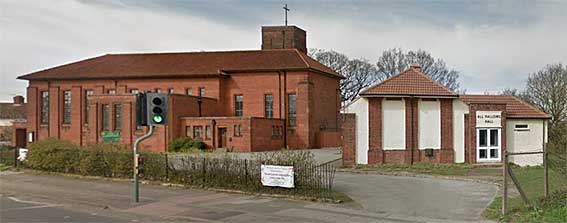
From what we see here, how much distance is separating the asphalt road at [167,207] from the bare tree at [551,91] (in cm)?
2979

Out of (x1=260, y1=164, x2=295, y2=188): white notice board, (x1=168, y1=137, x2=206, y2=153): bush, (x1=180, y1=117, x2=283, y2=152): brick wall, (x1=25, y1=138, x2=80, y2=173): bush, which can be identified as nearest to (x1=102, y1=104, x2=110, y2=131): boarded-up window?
Result: (x1=180, y1=117, x2=283, y2=152): brick wall

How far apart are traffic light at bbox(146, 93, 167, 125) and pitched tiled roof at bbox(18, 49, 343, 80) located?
38.2 m

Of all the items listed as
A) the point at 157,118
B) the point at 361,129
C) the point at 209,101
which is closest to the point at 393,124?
the point at 361,129

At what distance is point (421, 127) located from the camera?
30641 mm

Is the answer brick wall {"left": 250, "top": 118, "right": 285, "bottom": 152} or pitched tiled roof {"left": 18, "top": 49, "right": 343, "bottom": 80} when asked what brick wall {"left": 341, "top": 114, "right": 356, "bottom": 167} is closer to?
brick wall {"left": 250, "top": 118, "right": 285, "bottom": 152}

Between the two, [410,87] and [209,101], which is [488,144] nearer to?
[410,87]

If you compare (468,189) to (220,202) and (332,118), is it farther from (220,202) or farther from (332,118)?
(332,118)

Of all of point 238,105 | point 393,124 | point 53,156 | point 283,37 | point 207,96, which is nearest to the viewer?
point 53,156

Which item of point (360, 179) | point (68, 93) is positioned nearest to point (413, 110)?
point (360, 179)

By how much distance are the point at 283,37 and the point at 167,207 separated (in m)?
49.0

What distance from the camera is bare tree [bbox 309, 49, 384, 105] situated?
237ft

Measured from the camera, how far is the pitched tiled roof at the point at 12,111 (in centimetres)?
9138

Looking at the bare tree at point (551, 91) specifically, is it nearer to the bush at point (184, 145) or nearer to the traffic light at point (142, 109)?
the bush at point (184, 145)

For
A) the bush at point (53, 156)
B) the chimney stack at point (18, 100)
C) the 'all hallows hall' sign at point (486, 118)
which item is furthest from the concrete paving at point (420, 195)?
the chimney stack at point (18, 100)
